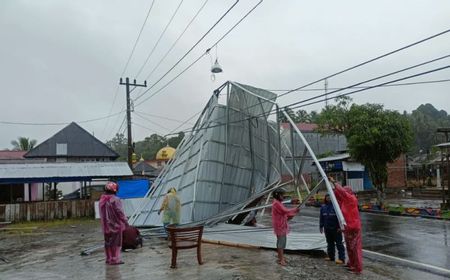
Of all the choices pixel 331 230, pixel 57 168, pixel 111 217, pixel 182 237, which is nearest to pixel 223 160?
pixel 331 230

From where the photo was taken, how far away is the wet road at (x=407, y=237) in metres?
11.6

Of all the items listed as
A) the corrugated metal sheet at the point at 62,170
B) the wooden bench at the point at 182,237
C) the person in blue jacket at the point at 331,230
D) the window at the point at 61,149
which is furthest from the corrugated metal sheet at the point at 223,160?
the window at the point at 61,149

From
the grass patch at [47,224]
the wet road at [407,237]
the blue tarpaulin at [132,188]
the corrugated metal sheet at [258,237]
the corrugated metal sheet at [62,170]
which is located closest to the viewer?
the corrugated metal sheet at [258,237]

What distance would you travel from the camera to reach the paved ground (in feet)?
28.4

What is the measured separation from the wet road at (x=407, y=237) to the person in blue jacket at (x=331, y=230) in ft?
7.87

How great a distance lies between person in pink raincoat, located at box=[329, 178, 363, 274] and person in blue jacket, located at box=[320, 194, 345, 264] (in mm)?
591

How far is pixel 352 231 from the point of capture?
9.02m

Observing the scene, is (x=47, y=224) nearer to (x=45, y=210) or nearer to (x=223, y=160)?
(x=45, y=210)

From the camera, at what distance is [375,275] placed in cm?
889

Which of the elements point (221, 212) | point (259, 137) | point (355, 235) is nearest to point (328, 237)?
point (355, 235)

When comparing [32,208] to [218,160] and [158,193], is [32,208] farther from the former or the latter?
[218,160]

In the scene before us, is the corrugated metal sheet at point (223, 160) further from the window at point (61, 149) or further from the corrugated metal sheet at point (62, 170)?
the window at point (61, 149)

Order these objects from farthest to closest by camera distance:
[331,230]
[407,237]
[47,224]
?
[47,224] < [407,237] < [331,230]

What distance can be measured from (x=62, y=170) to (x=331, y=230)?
21600 mm
